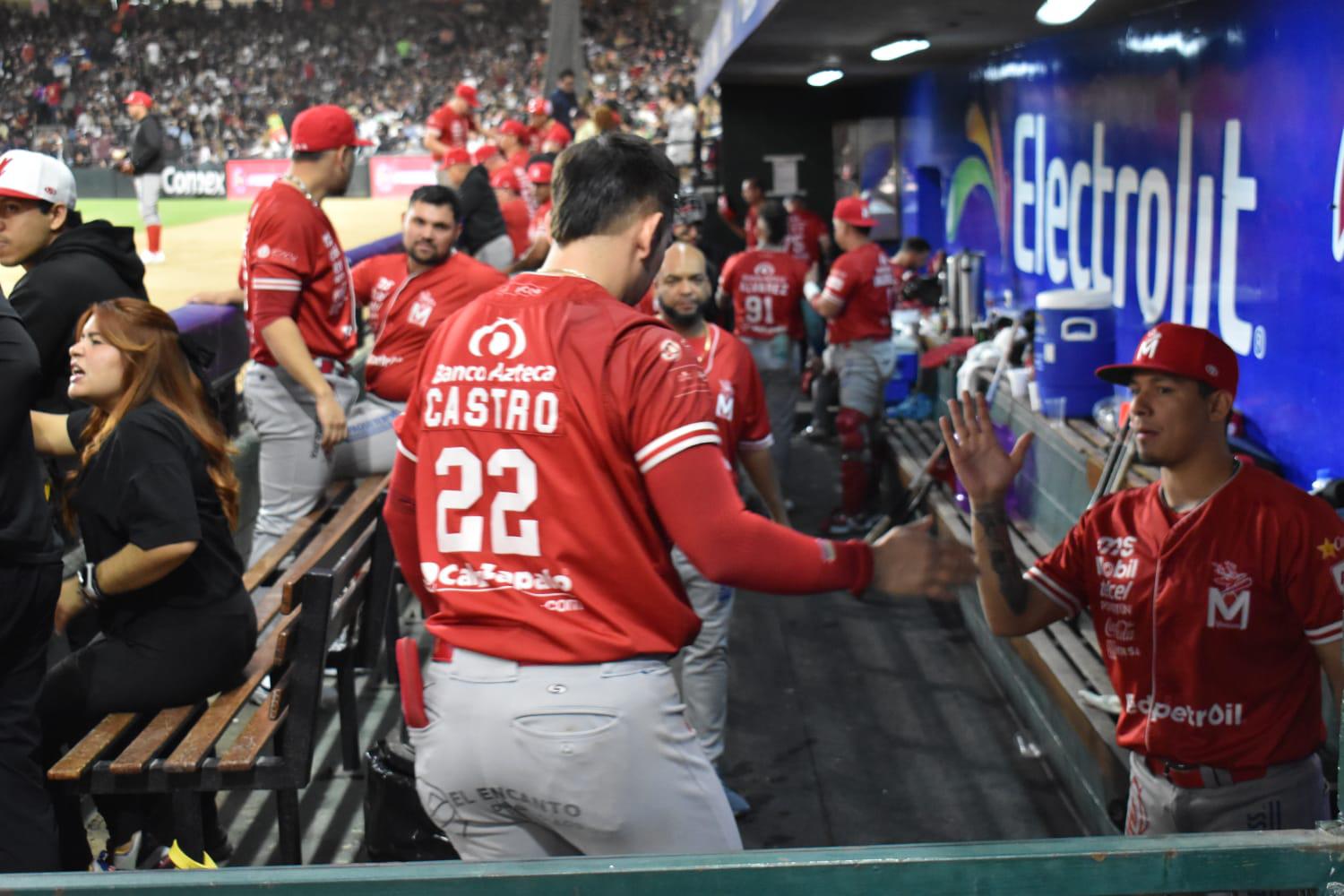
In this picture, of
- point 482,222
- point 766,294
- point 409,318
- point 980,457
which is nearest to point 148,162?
point 482,222

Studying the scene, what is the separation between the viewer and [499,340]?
Result: 92.2 inches

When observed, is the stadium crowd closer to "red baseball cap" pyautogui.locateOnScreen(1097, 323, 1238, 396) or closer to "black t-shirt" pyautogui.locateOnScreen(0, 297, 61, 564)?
"red baseball cap" pyautogui.locateOnScreen(1097, 323, 1238, 396)

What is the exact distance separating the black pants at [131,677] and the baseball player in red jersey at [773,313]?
16.6ft

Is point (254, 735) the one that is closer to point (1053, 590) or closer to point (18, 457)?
point (18, 457)

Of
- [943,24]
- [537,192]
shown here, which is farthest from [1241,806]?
[537,192]

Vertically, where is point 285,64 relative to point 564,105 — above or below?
above

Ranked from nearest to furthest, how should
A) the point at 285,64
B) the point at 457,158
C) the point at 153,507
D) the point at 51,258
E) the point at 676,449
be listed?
the point at 676,449, the point at 153,507, the point at 51,258, the point at 457,158, the point at 285,64

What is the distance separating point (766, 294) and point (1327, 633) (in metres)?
6.40

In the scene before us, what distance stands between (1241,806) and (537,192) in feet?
32.3

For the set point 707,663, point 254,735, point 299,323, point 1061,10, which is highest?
point 1061,10

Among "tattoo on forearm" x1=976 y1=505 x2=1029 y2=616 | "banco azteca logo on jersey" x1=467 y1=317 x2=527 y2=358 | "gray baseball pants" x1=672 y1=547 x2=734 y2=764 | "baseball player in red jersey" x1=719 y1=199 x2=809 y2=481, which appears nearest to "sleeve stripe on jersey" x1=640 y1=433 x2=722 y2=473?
"banco azteca logo on jersey" x1=467 y1=317 x2=527 y2=358

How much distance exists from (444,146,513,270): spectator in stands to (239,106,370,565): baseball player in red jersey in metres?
4.68

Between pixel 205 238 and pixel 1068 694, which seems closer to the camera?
pixel 1068 694

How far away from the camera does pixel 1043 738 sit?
5.49 metres
